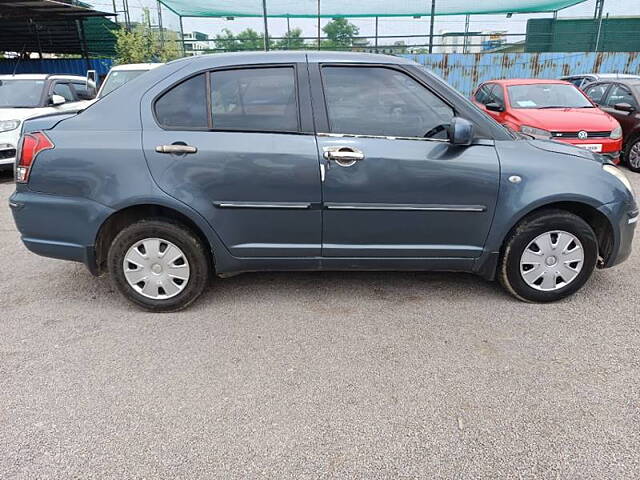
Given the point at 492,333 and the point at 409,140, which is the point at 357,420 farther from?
the point at 409,140

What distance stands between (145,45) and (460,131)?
1525 cm

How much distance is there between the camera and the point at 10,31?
19047 mm

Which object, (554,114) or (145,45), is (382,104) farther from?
(145,45)

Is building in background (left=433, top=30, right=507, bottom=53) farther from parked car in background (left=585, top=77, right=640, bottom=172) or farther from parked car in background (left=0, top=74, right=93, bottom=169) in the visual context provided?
parked car in background (left=0, top=74, right=93, bottom=169)

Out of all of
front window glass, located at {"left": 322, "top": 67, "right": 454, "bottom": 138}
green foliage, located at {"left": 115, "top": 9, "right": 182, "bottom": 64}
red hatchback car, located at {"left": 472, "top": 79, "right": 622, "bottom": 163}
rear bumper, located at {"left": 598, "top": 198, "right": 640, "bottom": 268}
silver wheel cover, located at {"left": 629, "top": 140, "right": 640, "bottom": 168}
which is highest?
green foliage, located at {"left": 115, "top": 9, "right": 182, "bottom": 64}

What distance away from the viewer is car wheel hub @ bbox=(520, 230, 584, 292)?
3283 mm

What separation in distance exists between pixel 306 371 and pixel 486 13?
57.5ft

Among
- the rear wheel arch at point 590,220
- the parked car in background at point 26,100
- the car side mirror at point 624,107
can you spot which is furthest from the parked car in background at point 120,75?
the car side mirror at point 624,107

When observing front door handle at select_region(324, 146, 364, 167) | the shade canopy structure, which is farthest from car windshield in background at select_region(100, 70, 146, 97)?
front door handle at select_region(324, 146, 364, 167)

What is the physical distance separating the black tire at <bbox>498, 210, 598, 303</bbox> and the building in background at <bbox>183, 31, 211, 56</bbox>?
16589 mm

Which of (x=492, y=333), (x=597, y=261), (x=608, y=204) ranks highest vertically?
(x=608, y=204)

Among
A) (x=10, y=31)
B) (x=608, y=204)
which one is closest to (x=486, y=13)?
(x=608, y=204)

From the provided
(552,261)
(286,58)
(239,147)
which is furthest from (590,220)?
(239,147)

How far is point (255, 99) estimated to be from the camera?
3.11 meters
